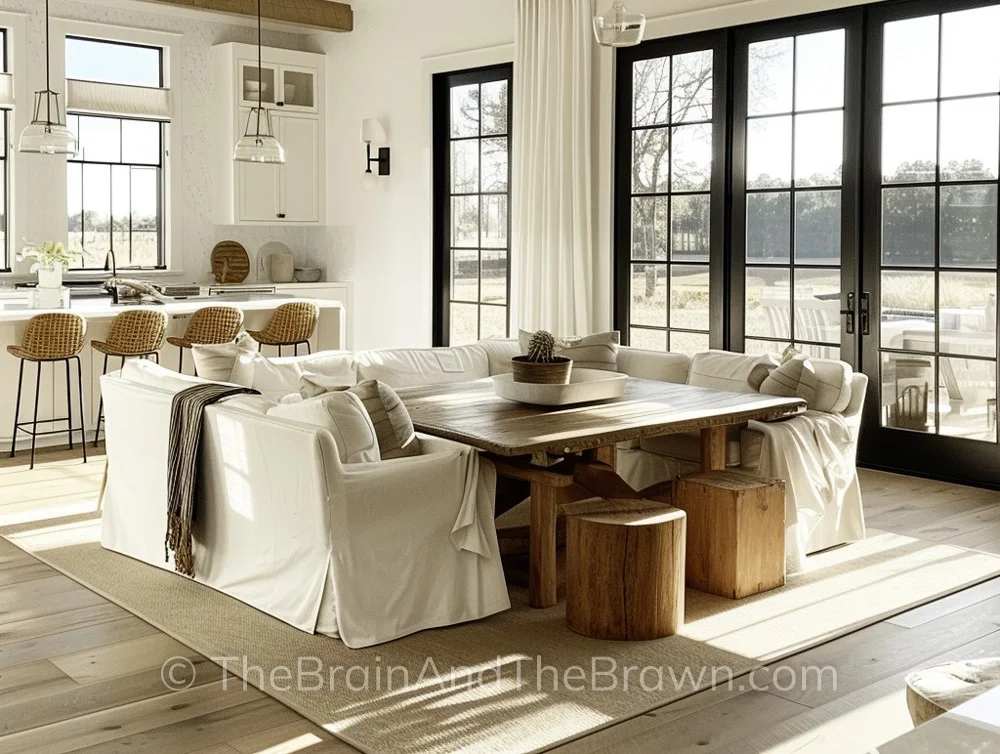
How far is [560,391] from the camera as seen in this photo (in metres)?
4.72

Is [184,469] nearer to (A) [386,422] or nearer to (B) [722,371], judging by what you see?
(A) [386,422]

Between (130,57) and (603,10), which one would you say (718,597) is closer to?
(603,10)

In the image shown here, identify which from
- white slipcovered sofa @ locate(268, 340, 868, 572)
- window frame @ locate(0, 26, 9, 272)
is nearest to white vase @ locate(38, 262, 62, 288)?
window frame @ locate(0, 26, 9, 272)

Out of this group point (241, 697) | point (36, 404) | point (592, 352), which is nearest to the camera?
point (241, 697)

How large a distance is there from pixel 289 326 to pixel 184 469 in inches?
140

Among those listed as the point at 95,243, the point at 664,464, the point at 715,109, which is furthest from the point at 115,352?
the point at 715,109

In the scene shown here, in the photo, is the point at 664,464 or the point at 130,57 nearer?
the point at 664,464

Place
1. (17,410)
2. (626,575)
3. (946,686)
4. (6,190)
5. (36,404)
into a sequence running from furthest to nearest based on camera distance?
(6,190) < (36,404) < (17,410) < (626,575) < (946,686)

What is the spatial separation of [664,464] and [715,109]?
9.18ft

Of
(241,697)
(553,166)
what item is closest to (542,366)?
(241,697)

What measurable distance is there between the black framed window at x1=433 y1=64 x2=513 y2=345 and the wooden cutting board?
79.9 inches

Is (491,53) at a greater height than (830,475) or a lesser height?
greater

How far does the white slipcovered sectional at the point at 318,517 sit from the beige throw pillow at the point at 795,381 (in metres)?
0.17

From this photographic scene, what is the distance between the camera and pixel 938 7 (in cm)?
618
